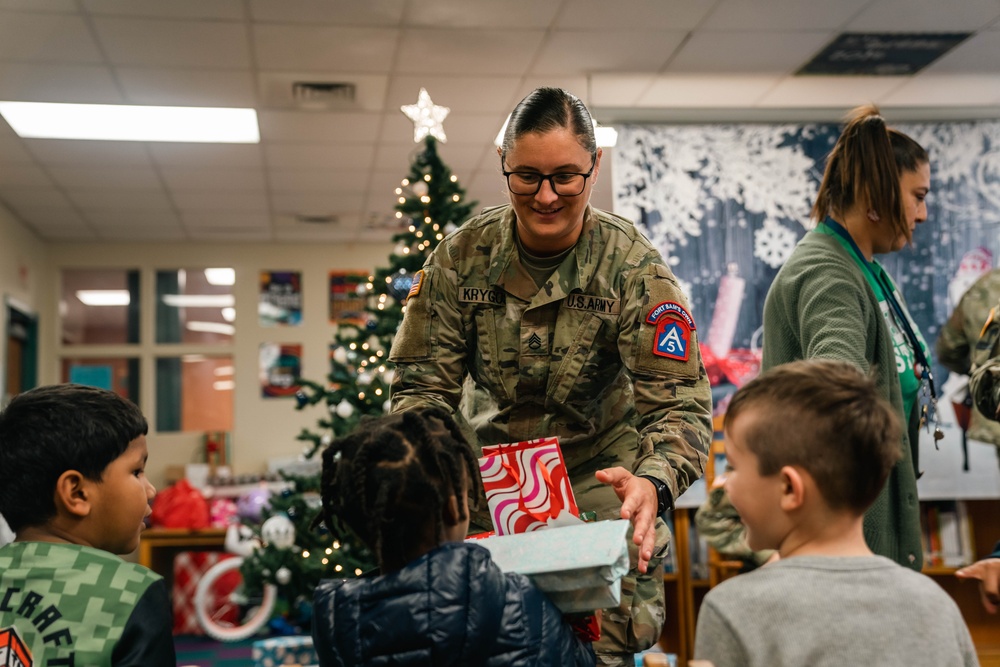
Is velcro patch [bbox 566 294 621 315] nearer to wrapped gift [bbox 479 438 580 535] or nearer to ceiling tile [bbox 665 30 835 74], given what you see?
wrapped gift [bbox 479 438 580 535]

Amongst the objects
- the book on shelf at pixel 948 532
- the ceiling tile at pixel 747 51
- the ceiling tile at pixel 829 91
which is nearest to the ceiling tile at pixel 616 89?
the ceiling tile at pixel 747 51

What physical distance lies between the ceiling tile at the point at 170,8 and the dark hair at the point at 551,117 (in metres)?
2.91

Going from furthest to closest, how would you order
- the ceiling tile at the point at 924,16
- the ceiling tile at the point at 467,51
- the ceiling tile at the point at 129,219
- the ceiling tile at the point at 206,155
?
the ceiling tile at the point at 129,219 < the ceiling tile at the point at 206,155 < the ceiling tile at the point at 467,51 < the ceiling tile at the point at 924,16

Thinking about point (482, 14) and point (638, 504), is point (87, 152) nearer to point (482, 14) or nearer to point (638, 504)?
point (482, 14)

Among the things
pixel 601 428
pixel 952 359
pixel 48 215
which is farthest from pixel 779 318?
pixel 48 215

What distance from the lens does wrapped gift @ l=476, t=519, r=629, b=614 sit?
4.12ft

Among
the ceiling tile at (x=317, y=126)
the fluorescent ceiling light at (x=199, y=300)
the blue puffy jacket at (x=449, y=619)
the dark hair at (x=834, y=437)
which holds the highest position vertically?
the ceiling tile at (x=317, y=126)

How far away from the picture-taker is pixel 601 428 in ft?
6.40

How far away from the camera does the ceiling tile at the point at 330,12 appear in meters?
4.32

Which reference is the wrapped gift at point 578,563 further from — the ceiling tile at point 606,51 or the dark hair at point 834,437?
the ceiling tile at point 606,51

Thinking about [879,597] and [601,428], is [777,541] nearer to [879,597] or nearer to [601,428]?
[879,597]

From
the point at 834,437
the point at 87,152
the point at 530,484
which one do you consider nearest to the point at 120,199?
the point at 87,152

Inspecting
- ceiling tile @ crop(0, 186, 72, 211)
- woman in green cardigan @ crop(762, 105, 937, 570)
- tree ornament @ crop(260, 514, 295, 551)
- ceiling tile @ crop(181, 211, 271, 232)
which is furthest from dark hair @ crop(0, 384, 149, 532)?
ceiling tile @ crop(181, 211, 271, 232)

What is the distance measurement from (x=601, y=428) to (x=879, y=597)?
85 centimetres
